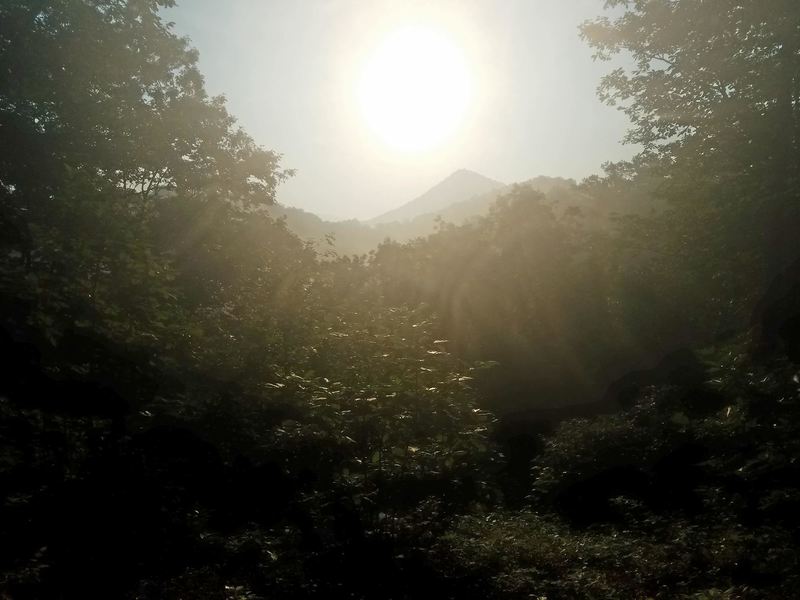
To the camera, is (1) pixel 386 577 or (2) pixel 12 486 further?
(1) pixel 386 577

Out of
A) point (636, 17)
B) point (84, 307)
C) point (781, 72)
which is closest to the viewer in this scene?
point (84, 307)

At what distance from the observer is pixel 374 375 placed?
910 centimetres

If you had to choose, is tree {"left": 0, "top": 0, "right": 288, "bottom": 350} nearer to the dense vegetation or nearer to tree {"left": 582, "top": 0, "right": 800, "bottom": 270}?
the dense vegetation

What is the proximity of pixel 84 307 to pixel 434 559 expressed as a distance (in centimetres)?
657

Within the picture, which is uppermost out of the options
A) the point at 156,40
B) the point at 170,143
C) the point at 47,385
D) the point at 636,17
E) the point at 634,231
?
the point at 156,40

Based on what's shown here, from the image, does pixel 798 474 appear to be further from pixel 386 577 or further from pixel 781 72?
pixel 781 72

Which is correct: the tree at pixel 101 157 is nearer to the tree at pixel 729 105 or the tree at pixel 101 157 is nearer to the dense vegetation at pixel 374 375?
the dense vegetation at pixel 374 375

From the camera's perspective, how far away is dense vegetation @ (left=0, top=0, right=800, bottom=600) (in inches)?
217

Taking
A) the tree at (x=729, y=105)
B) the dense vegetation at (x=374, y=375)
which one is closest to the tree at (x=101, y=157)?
the dense vegetation at (x=374, y=375)

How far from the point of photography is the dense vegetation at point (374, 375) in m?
Answer: 5.52

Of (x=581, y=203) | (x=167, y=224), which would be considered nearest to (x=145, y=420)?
(x=167, y=224)

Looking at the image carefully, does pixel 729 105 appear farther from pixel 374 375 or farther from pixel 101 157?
pixel 101 157

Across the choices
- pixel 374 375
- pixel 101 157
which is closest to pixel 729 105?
pixel 374 375

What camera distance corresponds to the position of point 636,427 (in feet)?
34.6
